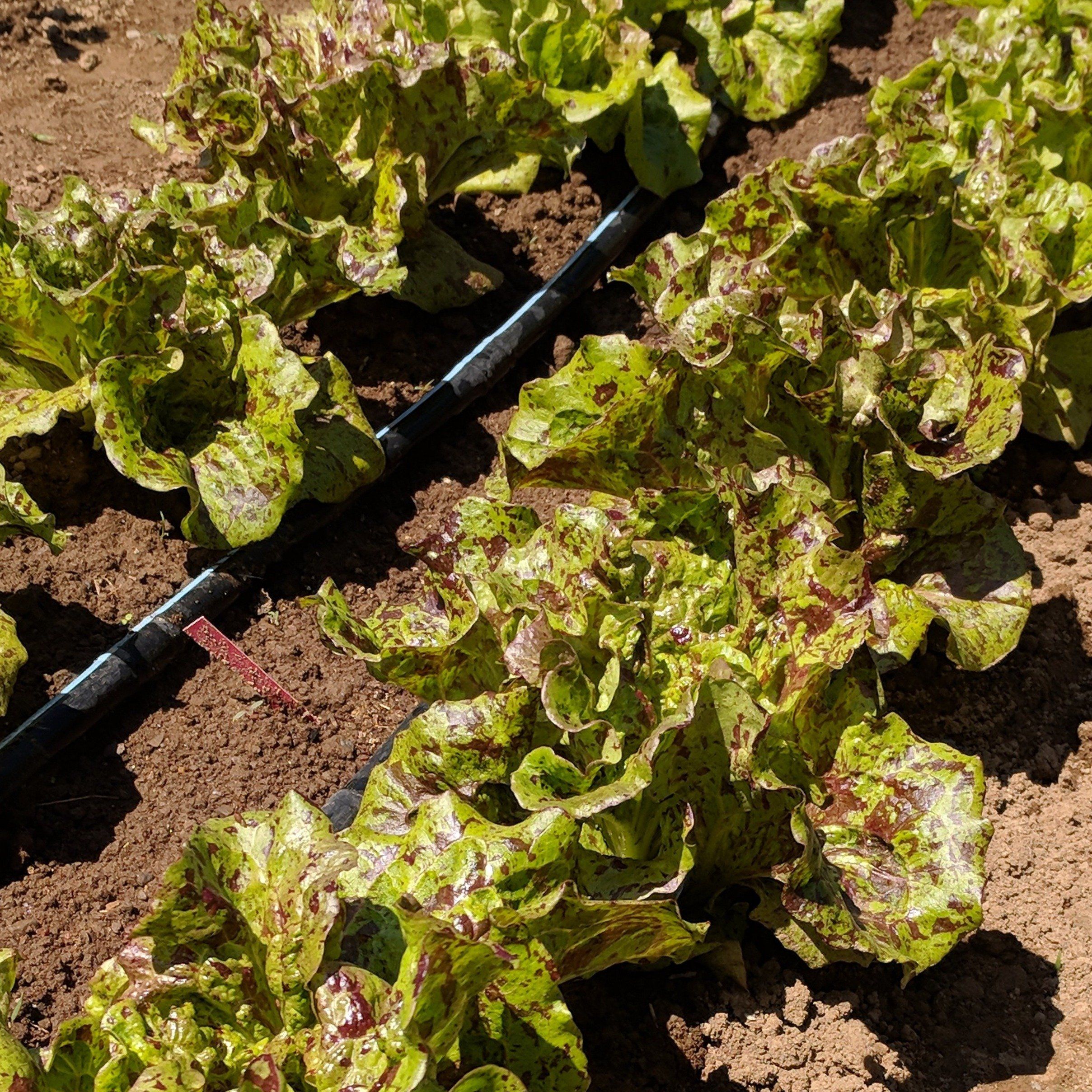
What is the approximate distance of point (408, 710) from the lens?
3455 mm

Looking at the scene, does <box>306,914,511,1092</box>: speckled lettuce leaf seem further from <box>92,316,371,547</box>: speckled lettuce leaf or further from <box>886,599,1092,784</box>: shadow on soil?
<box>886,599,1092,784</box>: shadow on soil

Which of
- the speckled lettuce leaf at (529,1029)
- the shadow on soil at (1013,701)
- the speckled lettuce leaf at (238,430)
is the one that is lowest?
the shadow on soil at (1013,701)

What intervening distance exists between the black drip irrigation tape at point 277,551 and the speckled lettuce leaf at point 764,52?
75cm

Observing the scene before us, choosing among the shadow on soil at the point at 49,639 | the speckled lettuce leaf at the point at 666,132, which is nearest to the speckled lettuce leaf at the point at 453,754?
the shadow on soil at the point at 49,639

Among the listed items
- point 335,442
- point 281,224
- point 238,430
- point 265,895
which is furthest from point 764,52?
point 265,895

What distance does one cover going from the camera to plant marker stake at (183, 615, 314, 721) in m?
3.44

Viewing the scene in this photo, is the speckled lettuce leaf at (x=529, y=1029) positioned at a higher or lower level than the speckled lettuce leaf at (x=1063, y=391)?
higher

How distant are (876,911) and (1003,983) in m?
0.51

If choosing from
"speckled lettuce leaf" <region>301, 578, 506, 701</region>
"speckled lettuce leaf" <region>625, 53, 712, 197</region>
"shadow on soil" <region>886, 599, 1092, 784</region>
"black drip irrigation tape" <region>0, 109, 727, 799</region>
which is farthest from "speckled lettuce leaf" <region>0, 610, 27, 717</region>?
"speckled lettuce leaf" <region>625, 53, 712, 197</region>

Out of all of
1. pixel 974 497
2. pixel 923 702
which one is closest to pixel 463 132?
pixel 974 497

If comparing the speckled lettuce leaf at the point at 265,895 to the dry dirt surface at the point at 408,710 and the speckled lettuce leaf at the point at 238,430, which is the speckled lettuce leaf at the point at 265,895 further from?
the speckled lettuce leaf at the point at 238,430

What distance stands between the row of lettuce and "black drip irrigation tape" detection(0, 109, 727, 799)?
0.15 m

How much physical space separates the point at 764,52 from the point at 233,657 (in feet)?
11.3

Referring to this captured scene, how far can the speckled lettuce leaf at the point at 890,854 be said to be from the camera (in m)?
2.61
